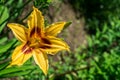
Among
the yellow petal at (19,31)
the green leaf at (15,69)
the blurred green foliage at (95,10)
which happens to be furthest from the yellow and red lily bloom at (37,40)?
the blurred green foliage at (95,10)

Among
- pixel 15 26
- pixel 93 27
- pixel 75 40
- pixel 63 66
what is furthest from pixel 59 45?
pixel 93 27

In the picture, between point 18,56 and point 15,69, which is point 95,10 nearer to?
point 15,69

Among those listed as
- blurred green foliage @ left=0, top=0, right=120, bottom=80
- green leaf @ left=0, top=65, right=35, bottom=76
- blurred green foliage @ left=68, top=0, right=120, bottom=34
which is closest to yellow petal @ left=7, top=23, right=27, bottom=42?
blurred green foliage @ left=0, top=0, right=120, bottom=80

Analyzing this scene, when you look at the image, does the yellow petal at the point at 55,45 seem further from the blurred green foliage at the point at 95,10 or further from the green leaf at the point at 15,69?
the blurred green foliage at the point at 95,10

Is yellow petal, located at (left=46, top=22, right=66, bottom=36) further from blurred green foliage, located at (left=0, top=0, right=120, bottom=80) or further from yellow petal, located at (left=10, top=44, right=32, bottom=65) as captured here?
blurred green foliage, located at (left=0, top=0, right=120, bottom=80)

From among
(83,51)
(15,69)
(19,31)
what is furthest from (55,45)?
(83,51)
